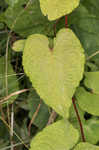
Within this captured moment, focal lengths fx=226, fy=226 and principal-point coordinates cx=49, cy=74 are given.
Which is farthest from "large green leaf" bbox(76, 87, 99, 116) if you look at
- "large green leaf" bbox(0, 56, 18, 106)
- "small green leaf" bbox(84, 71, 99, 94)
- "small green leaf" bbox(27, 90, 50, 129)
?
"large green leaf" bbox(0, 56, 18, 106)

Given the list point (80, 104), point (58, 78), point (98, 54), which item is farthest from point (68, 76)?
point (98, 54)

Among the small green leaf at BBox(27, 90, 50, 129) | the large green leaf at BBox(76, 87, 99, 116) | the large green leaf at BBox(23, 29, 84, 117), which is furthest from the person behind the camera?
the small green leaf at BBox(27, 90, 50, 129)

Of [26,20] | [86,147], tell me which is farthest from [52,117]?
[26,20]

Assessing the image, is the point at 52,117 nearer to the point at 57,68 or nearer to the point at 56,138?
the point at 56,138

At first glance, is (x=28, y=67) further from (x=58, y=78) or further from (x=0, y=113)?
(x=0, y=113)

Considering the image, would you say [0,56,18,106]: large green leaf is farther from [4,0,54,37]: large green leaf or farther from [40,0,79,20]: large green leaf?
[40,0,79,20]: large green leaf

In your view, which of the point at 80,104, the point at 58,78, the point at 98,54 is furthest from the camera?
the point at 98,54
